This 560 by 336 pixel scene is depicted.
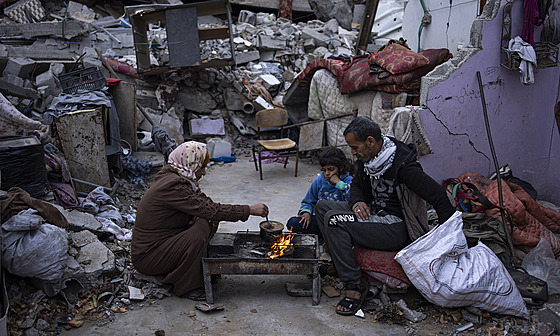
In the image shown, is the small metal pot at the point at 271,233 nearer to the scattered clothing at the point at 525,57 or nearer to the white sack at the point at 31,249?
the white sack at the point at 31,249

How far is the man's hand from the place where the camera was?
368cm

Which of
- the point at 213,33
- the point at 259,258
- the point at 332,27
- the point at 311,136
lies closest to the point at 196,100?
the point at 213,33

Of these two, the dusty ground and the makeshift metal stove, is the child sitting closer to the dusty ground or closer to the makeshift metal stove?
the makeshift metal stove

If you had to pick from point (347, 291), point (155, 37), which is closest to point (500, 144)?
point (347, 291)

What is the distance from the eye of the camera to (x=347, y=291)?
3621 mm

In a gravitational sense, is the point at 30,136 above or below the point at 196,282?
above

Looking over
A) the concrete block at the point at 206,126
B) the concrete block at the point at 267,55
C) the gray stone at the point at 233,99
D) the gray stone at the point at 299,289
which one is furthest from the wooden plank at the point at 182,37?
the gray stone at the point at 299,289

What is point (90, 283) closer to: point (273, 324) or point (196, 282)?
point (196, 282)

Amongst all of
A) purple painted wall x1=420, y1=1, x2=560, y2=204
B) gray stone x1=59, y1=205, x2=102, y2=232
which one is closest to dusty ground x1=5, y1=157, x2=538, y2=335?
gray stone x1=59, y1=205, x2=102, y2=232

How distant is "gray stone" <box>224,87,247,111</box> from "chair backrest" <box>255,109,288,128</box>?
223 centimetres

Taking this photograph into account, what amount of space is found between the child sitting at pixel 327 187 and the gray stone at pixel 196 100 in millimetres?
6862

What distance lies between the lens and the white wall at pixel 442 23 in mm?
5996

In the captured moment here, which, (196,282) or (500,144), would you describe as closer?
(196,282)

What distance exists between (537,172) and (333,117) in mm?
3443
